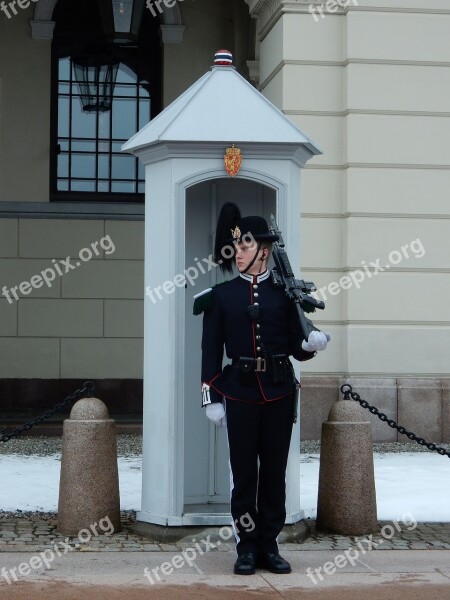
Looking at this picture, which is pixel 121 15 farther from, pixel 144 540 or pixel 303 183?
pixel 144 540

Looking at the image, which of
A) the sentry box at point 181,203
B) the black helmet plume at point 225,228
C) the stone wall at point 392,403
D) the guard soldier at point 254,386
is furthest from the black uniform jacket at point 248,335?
the stone wall at point 392,403

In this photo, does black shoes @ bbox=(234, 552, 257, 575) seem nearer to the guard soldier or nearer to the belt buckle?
the guard soldier

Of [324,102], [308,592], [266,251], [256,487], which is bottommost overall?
[308,592]

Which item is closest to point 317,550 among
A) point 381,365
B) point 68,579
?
point 68,579

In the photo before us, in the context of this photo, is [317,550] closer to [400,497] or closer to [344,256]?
[400,497]

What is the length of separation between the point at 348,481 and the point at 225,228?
174 centimetres

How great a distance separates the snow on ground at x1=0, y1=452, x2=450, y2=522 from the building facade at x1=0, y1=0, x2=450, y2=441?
1404 mm

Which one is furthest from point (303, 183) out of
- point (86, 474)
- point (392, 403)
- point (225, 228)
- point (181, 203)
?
point (86, 474)

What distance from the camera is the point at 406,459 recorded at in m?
9.95

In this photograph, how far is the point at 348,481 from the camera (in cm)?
704

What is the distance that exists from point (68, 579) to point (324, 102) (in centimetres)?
664

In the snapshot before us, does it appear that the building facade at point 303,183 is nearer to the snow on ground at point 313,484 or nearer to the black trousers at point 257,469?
→ the snow on ground at point 313,484

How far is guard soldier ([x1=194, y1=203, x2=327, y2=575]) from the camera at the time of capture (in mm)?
6074

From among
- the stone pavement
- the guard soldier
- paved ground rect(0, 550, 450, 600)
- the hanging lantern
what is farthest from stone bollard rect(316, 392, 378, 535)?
the hanging lantern
